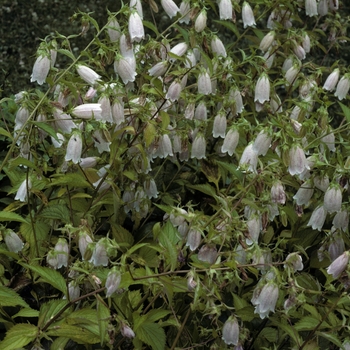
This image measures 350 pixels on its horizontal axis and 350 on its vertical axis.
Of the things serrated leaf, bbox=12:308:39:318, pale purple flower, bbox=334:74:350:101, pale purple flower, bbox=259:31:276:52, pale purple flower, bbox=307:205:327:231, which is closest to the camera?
serrated leaf, bbox=12:308:39:318

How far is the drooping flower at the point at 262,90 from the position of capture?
9.34ft

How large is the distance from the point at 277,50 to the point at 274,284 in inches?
57.1

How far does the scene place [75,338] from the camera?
225 centimetres

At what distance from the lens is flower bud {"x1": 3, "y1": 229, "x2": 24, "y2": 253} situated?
2.49 metres

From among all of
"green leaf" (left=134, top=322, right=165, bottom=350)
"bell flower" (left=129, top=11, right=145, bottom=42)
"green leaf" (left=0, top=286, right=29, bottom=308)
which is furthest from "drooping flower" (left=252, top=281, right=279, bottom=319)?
"bell flower" (left=129, top=11, right=145, bottom=42)

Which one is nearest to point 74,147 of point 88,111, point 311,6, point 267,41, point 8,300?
point 88,111

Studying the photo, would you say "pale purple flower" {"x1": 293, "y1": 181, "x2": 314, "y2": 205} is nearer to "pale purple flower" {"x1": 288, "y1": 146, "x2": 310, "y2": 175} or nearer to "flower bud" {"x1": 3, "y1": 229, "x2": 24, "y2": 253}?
"pale purple flower" {"x1": 288, "y1": 146, "x2": 310, "y2": 175}

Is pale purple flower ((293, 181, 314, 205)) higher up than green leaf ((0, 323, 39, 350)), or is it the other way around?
green leaf ((0, 323, 39, 350))

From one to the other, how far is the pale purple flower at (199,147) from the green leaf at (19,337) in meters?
0.94

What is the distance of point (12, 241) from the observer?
8.19 ft

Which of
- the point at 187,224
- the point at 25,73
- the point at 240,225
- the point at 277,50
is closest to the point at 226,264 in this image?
the point at 240,225

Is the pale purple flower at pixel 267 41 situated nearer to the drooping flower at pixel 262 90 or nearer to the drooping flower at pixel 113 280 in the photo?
the drooping flower at pixel 262 90

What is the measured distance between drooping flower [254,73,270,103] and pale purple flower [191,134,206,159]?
0.80 ft

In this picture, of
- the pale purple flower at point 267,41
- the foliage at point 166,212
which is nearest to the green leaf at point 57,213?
the foliage at point 166,212
